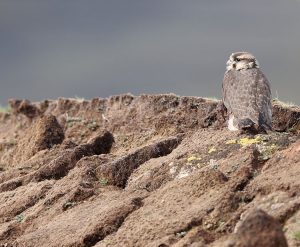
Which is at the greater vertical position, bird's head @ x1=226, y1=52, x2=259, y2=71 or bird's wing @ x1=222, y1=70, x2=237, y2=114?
bird's head @ x1=226, y1=52, x2=259, y2=71

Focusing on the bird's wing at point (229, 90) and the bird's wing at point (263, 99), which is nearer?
the bird's wing at point (263, 99)

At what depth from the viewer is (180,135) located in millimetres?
17828

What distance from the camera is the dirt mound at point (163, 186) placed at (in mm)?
11477

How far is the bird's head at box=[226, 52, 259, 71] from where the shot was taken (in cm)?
1755

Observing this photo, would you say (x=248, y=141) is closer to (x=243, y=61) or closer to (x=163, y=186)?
(x=163, y=186)

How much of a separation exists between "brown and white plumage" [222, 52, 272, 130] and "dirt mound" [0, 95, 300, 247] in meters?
0.39

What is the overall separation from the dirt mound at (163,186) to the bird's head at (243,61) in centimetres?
137

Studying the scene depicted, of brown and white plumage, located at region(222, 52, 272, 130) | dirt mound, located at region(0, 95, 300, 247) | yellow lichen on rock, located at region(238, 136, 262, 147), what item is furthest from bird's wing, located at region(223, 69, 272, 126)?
yellow lichen on rock, located at region(238, 136, 262, 147)

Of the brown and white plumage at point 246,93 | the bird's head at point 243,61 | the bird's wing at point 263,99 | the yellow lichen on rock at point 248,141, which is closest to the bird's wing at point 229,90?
the brown and white plumage at point 246,93

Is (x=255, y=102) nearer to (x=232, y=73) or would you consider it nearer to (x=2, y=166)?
(x=232, y=73)

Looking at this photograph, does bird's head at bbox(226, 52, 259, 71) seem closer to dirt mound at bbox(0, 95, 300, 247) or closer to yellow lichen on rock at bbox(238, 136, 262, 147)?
dirt mound at bbox(0, 95, 300, 247)

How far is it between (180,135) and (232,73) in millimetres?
1563

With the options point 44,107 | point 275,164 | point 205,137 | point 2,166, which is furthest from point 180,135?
point 44,107

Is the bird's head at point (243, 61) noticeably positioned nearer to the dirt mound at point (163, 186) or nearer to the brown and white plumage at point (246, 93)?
the brown and white plumage at point (246, 93)
